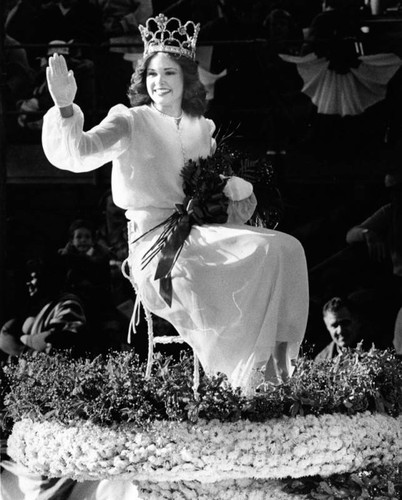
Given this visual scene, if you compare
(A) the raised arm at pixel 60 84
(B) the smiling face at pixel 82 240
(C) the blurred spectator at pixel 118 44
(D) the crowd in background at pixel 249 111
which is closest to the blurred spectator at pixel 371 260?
(D) the crowd in background at pixel 249 111

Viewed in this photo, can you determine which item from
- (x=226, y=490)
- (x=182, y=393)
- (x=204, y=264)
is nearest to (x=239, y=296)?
(x=204, y=264)

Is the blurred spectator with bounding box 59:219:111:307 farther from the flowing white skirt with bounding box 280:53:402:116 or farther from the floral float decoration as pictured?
the floral float decoration

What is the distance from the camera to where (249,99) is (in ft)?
35.5

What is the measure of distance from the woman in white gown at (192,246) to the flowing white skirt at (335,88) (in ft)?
13.0

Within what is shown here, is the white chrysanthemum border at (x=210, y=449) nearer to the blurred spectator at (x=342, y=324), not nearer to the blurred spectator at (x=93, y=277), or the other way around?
the blurred spectator at (x=342, y=324)

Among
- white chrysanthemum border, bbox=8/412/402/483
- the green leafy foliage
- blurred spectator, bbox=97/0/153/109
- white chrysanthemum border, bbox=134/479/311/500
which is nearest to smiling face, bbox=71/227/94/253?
blurred spectator, bbox=97/0/153/109

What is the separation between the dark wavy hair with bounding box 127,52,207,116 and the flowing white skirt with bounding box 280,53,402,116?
12.6 ft

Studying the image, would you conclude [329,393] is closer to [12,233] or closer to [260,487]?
[260,487]

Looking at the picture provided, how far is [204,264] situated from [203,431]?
2.90 feet

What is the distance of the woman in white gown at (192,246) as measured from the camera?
6645 millimetres

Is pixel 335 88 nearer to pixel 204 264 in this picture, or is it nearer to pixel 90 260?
pixel 90 260

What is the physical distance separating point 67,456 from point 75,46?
521 cm

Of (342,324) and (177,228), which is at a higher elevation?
(177,228)

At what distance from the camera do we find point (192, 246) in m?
6.75
